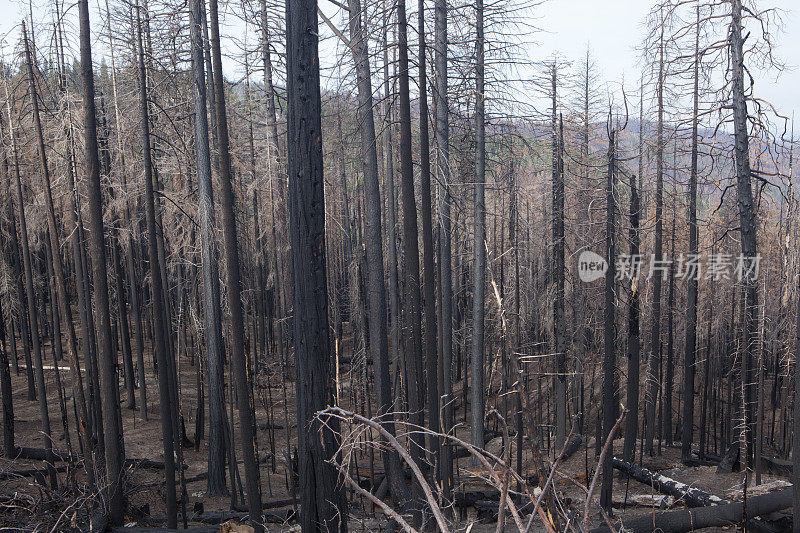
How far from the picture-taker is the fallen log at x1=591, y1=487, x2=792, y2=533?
964cm

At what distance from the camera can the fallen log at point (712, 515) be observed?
9.64 meters

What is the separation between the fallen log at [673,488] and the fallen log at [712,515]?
0.83 meters

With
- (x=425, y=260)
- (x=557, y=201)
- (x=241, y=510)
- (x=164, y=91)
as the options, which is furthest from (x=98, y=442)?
(x=557, y=201)

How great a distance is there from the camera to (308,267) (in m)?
5.03

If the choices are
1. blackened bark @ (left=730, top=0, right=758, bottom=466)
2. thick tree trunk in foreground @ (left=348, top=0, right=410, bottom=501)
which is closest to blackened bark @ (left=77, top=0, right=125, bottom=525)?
thick tree trunk in foreground @ (left=348, top=0, right=410, bottom=501)

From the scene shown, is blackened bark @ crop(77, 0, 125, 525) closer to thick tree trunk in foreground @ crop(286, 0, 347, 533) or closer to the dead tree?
the dead tree

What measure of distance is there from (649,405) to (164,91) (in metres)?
18.6

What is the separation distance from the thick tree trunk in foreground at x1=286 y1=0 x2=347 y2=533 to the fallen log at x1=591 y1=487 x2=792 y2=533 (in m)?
6.62

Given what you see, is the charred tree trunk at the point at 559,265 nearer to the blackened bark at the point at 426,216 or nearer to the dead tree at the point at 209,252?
the blackened bark at the point at 426,216

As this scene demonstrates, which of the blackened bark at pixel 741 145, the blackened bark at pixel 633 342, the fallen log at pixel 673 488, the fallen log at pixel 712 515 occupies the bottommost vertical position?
the fallen log at pixel 673 488

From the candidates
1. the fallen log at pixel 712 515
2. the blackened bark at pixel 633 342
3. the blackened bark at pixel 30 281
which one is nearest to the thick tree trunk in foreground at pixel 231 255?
the blackened bark at pixel 30 281

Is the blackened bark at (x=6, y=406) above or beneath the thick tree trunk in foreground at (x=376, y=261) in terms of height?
beneath

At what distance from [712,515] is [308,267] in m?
9.13

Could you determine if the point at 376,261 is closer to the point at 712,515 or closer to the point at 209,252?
the point at 209,252
